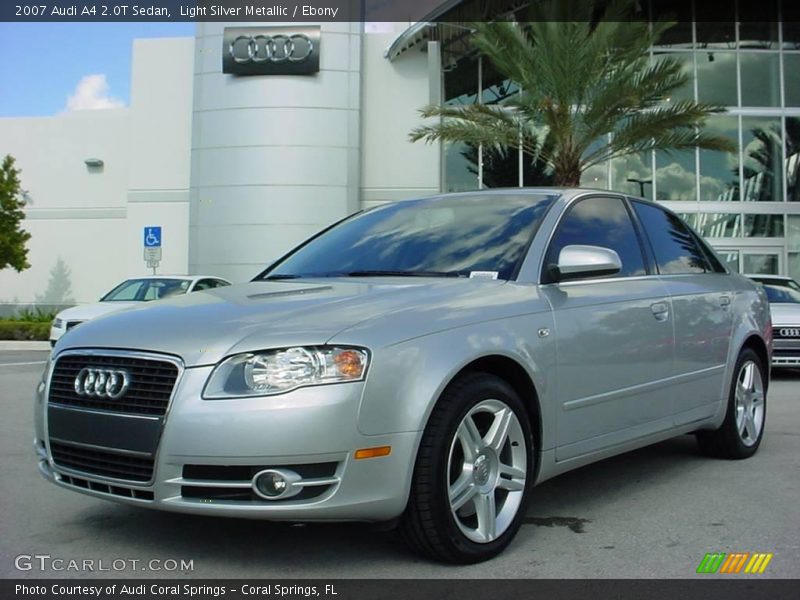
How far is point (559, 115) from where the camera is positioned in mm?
17625

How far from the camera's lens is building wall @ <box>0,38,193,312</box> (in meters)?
28.3

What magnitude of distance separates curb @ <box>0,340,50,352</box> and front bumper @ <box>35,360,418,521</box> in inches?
664

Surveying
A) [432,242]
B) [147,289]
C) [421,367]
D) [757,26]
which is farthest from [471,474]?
[757,26]

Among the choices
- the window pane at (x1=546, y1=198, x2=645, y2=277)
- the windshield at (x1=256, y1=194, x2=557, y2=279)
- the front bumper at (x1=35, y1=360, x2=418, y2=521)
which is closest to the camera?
the front bumper at (x1=35, y1=360, x2=418, y2=521)

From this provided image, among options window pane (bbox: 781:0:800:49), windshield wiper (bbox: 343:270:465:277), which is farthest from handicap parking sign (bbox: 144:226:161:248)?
window pane (bbox: 781:0:800:49)

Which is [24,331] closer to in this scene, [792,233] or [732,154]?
[732,154]

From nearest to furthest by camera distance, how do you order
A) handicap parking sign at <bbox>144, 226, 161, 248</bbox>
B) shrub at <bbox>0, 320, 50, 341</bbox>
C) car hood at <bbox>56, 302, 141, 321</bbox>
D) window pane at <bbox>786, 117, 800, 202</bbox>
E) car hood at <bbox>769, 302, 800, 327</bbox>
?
car hood at <bbox>769, 302, 800, 327</bbox>, car hood at <bbox>56, 302, 141, 321</bbox>, handicap parking sign at <bbox>144, 226, 161, 248</bbox>, shrub at <bbox>0, 320, 50, 341</bbox>, window pane at <bbox>786, 117, 800, 202</bbox>

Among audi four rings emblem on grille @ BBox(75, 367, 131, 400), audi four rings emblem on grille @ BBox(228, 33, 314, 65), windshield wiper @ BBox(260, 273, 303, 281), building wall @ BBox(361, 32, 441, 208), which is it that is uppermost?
audi four rings emblem on grille @ BBox(228, 33, 314, 65)

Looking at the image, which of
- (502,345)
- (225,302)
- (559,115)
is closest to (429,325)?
(502,345)

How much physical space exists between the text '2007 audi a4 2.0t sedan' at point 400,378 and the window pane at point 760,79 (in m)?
22.1

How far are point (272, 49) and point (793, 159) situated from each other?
49.7 feet

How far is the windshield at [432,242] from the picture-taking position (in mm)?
4270

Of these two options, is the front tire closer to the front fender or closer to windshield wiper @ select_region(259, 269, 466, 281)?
the front fender

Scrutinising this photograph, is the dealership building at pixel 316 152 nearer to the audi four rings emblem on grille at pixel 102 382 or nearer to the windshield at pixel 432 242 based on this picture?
the windshield at pixel 432 242
